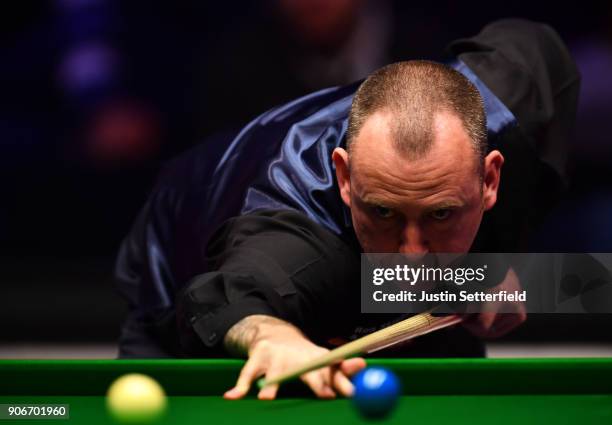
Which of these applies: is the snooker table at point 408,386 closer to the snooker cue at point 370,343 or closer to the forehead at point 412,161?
the snooker cue at point 370,343

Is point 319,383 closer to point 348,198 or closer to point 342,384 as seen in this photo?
point 342,384

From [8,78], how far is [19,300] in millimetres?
1220

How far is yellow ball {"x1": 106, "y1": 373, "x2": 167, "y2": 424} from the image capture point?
1.72 meters

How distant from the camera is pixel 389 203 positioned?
108 inches

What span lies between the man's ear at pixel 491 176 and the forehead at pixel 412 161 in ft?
0.51

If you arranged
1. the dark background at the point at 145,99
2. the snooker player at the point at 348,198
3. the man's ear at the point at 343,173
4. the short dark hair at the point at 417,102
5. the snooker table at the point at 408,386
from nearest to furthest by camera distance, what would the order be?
the snooker table at the point at 408,386, the snooker player at the point at 348,198, the short dark hair at the point at 417,102, the man's ear at the point at 343,173, the dark background at the point at 145,99

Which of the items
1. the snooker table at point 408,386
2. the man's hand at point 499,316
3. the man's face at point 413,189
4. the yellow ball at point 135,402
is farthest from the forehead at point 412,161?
the yellow ball at point 135,402

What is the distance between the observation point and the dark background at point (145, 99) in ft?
16.6

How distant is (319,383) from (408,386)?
20 cm

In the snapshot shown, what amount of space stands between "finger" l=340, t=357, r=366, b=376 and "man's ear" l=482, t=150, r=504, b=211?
1.04 metres

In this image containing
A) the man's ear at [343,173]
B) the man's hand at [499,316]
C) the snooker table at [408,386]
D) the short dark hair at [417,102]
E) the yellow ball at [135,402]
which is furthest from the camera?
the man's hand at [499,316]

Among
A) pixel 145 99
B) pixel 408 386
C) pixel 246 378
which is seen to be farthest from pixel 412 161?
pixel 145 99

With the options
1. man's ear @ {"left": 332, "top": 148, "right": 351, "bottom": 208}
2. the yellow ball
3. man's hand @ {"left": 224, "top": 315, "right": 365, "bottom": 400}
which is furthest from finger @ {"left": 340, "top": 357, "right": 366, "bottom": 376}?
man's ear @ {"left": 332, "top": 148, "right": 351, "bottom": 208}

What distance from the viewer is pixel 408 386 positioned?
2.04 metres
